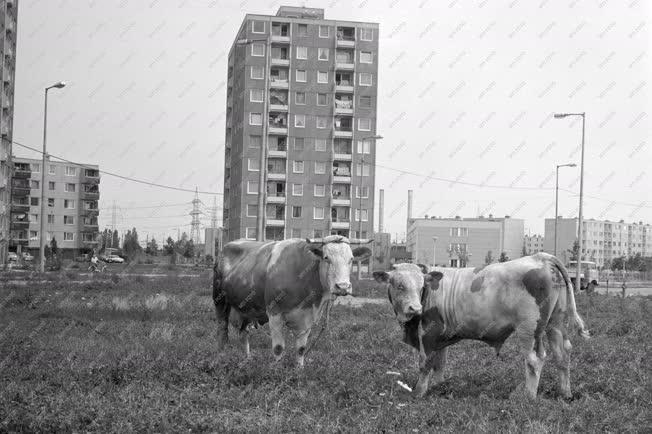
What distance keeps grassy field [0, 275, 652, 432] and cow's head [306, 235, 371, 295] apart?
3.55 ft

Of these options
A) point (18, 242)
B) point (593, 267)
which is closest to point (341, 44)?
point (593, 267)

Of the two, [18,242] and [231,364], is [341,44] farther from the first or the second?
[231,364]

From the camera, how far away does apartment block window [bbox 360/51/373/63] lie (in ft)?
255

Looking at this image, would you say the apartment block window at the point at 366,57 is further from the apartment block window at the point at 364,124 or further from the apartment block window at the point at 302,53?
the apartment block window at the point at 364,124

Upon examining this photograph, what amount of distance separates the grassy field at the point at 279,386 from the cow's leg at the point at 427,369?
4.7 inches

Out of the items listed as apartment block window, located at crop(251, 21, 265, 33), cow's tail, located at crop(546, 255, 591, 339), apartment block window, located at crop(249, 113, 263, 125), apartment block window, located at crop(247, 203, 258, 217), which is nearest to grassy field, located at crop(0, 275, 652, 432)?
cow's tail, located at crop(546, 255, 591, 339)

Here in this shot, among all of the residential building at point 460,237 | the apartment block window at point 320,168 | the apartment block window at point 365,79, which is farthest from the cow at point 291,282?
the residential building at point 460,237

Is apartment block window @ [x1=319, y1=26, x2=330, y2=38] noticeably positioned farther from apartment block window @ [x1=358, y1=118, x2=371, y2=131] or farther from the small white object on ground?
the small white object on ground

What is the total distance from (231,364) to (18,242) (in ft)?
348

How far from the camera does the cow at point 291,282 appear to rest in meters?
10.2

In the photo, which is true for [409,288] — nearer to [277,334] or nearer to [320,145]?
[277,334]

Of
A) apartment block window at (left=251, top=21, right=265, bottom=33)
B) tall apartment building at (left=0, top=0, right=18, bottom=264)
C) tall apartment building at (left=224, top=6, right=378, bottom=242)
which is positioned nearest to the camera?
tall apartment building at (left=0, top=0, right=18, bottom=264)

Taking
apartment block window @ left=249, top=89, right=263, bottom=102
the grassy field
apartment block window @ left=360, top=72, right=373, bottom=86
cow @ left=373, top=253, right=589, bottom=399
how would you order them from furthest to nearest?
apartment block window @ left=360, top=72, right=373, bottom=86 → apartment block window @ left=249, top=89, right=263, bottom=102 → cow @ left=373, top=253, right=589, bottom=399 → the grassy field

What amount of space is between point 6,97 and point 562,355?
67342 millimetres
